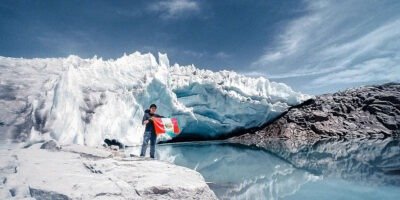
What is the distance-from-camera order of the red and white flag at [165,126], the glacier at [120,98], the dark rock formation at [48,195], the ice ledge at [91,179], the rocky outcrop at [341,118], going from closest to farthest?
the dark rock formation at [48,195], the ice ledge at [91,179], the red and white flag at [165,126], the glacier at [120,98], the rocky outcrop at [341,118]

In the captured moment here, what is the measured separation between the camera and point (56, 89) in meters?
18.4

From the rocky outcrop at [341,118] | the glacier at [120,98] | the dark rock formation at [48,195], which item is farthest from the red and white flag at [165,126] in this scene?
the rocky outcrop at [341,118]

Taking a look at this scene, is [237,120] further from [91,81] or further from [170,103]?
[91,81]

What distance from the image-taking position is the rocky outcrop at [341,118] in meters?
38.1

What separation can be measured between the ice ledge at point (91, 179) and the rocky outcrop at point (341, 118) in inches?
1269

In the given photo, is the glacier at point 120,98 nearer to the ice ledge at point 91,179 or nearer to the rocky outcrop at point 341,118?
the rocky outcrop at point 341,118

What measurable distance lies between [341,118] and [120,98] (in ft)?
88.6

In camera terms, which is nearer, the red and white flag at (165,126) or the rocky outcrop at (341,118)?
the red and white flag at (165,126)

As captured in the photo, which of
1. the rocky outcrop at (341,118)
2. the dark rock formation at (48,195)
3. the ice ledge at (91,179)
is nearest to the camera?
the dark rock formation at (48,195)

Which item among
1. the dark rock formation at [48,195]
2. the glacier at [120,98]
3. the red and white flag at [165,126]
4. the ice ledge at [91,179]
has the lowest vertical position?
the dark rock formation at [48,195]

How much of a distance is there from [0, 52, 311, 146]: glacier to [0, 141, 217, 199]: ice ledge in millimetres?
11080

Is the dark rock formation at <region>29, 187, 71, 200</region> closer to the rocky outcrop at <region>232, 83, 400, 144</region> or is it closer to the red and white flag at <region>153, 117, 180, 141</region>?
the red and white flag at <region>153, 117, 180, 141</region>

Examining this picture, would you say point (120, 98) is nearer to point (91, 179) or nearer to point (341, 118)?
point (91, 179)

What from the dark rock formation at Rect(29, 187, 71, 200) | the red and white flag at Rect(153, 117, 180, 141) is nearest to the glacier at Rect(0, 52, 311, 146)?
the red and white flag at Rect(153, 117, 180, 141)
